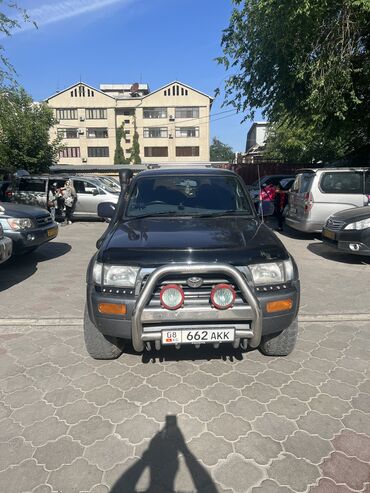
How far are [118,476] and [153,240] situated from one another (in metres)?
1.69

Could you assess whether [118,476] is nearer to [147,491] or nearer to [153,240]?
[147,491]

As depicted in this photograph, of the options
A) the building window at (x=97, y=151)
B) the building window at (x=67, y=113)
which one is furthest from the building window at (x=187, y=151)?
the building window at (x=67, y=113)

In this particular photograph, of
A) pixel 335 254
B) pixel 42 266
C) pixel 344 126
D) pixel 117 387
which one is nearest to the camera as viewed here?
pixel 117 387

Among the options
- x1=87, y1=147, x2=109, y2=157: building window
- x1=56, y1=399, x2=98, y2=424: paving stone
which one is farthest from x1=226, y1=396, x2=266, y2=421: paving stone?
x1=87, y1=147, x2=109, y2=157: building window

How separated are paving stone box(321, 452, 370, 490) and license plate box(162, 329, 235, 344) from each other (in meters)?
1.02

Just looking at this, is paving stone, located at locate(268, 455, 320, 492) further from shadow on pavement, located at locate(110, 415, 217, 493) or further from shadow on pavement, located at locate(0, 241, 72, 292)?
shadow on pavement, located at locate(0, 241, 72, 292)

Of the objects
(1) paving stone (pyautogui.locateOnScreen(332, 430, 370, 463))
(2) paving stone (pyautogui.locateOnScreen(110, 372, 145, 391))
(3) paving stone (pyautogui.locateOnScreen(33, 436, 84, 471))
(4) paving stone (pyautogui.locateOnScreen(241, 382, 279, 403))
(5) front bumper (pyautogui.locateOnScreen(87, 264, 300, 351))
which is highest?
(5) front bumper (pyautogui.locateOnScreen(87, 264, 300, 351))

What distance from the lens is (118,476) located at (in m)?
2.22

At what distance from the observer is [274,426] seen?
2.65 metres

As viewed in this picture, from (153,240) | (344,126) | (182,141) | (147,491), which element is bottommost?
(147,491)

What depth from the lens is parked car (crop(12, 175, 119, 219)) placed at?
41.6ft

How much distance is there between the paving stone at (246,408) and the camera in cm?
278

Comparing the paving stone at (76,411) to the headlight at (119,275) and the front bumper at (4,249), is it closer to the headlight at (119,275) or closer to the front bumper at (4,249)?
the headlight at (119,275)

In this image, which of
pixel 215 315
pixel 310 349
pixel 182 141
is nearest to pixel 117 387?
pixel 215 315
